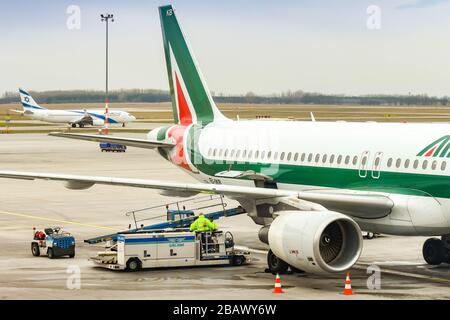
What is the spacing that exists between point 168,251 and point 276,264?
10.9 ft

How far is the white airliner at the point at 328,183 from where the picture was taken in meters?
25.3

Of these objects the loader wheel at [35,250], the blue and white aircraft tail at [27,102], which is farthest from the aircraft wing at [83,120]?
the loader wheel at [35,250]

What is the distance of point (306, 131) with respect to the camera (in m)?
30.9

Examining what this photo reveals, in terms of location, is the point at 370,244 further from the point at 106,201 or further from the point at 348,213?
→ the point at 106,201

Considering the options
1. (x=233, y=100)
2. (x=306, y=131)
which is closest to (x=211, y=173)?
(x=306, y=131)

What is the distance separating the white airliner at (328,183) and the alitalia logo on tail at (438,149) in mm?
28

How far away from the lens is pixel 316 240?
79.2 ft

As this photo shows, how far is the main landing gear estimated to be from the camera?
96.3 feet

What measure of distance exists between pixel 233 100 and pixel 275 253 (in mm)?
134965

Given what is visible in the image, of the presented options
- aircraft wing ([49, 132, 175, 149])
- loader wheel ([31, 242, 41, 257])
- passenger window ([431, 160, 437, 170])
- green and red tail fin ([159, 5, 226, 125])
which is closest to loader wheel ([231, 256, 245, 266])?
loader wheel ([31, 242, 41, 257])

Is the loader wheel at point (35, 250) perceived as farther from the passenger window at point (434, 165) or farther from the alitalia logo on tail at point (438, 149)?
the passenger window at point (434, 165)

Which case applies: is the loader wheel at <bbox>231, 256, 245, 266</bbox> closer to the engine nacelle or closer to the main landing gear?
the engine nacelle

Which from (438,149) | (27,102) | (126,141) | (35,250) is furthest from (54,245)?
(27,102)

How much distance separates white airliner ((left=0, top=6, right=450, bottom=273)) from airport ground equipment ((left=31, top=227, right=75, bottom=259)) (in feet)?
7.01
